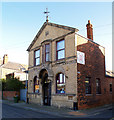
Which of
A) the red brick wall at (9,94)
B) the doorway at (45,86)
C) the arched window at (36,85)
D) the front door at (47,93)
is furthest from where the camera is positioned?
the red brick wall at (9,94)

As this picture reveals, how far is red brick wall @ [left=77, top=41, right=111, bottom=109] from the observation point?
45.3ft

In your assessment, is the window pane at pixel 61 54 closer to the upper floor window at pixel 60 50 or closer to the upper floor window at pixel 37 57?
the upper floor window at pixel 60 50

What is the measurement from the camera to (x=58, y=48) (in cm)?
1614

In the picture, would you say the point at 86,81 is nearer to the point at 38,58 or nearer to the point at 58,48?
the point at 58,48

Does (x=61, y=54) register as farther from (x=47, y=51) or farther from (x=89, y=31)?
(x=89, y=31)

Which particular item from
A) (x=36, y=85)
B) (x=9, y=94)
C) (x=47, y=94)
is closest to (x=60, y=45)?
(x=47, y=94)

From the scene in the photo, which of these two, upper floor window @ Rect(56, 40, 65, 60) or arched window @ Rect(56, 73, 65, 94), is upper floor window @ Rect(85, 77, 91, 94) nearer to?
arched window @ Rect(56, 73, 65, 94)

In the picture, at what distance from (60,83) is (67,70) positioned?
1.73m

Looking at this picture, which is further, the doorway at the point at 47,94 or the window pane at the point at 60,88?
the doorway at the point at 47,94

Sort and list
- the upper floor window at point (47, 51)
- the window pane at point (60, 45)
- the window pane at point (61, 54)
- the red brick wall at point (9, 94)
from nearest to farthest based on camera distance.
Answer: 1. the window pane at point (61, 54)
2. the window pane at point (60, 45)
3. the upper floor window at point (47, 51)
4. the red brick wall at point (9, 94)

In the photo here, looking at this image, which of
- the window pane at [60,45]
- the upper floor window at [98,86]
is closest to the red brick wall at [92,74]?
the upper floor window at [98,86]

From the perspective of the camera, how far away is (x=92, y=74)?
51.8 feet

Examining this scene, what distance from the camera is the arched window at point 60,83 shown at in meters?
14.7

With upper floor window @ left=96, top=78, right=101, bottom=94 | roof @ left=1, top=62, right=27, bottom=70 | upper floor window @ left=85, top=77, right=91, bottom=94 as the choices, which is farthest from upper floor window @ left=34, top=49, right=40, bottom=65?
roof @ left=1, top=62, right=27, bottom=70
